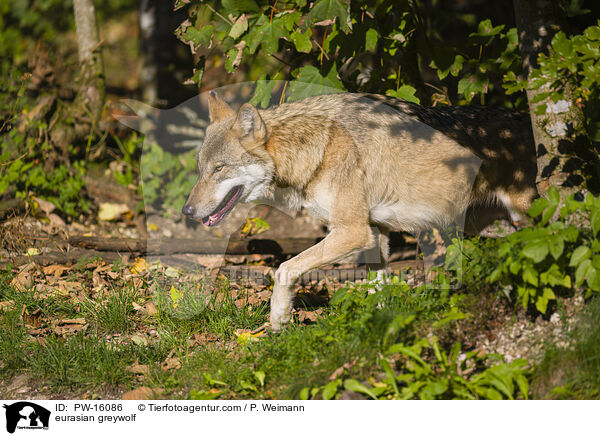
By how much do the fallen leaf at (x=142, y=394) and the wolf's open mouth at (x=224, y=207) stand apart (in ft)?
5.18

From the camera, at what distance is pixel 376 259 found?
592 cm

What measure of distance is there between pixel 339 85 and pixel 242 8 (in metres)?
1.24

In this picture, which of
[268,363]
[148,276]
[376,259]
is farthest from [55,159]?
[268,363]

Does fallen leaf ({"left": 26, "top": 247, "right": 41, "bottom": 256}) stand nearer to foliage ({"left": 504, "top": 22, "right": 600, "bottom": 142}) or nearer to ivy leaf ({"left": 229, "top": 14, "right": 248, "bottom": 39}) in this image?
ivy leaf ({"left": 229, "top": 14, "right": 248, "bottom": 39})

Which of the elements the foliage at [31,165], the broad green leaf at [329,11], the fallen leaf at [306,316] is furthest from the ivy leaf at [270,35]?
the foliage at [31,165]

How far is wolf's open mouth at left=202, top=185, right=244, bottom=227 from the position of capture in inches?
198

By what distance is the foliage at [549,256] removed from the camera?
348 cm

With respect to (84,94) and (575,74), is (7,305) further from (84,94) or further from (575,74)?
(575,74)

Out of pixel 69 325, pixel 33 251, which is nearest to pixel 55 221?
pixel 33 251

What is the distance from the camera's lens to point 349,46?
5.71 metres
